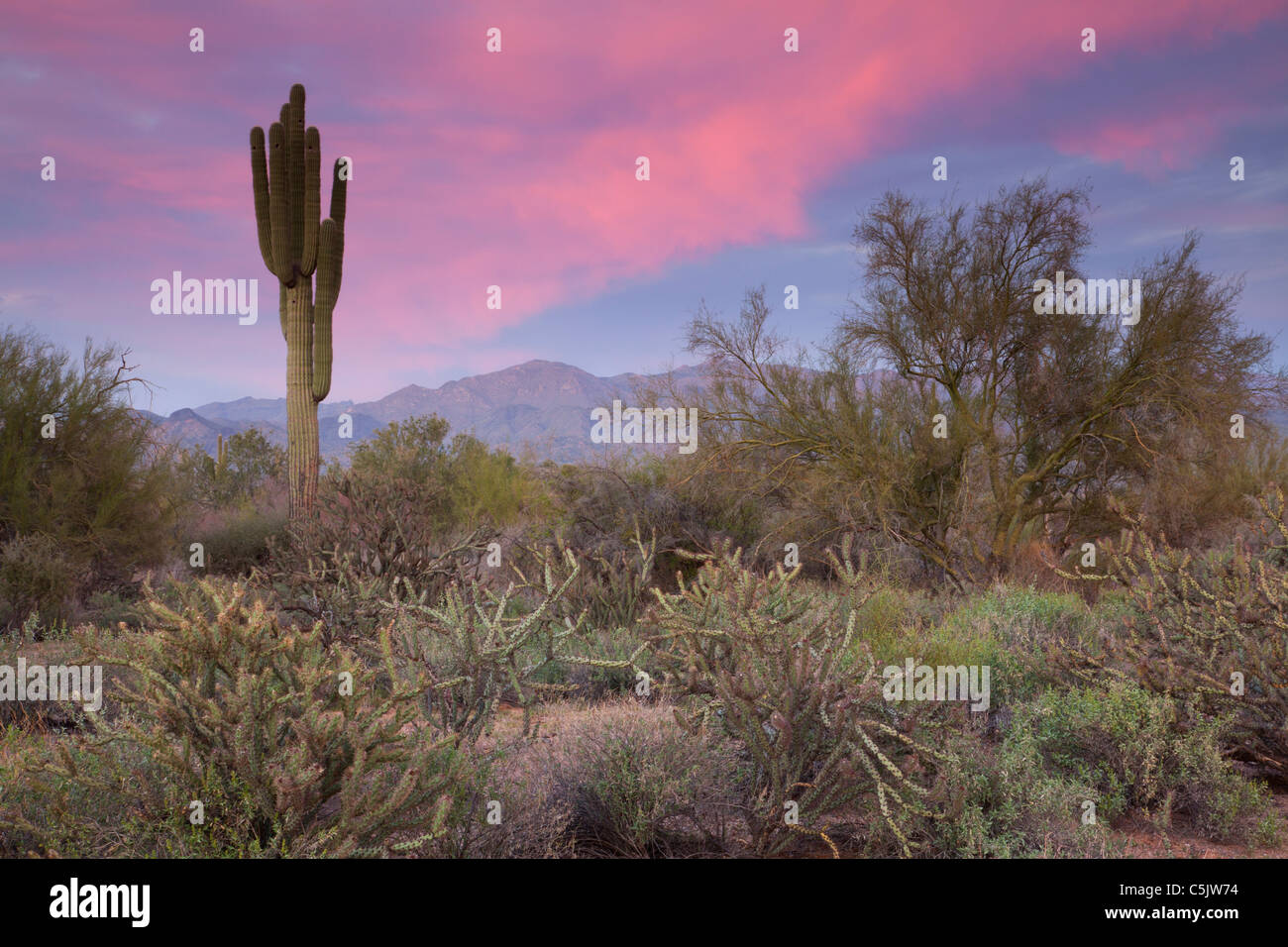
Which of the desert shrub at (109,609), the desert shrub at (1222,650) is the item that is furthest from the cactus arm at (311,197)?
the desert shrub at (1222,650)

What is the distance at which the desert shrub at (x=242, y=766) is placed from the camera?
262 cm

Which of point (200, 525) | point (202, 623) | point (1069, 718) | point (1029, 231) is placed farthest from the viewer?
point (200, 525)

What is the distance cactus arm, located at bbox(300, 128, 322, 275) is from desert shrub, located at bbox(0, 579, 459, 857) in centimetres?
974

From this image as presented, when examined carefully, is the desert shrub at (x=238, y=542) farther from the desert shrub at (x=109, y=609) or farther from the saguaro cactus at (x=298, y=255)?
the desert shrub at (x=109, y=609)

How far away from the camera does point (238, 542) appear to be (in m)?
13.7

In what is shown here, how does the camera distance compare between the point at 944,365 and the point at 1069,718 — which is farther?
the point at 944,365

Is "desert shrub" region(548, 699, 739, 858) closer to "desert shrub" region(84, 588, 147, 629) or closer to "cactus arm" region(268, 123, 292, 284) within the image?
"desert shrub" region(84, 588, 147, 629)

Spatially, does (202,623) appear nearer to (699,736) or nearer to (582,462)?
(699,736)

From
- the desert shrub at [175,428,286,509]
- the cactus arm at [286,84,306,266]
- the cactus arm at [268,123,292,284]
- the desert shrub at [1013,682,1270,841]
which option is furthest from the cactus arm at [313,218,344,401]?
the desert shrub at [175,428,286,509]

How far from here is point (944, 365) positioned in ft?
41.6

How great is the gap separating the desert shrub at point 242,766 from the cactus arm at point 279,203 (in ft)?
32.0
